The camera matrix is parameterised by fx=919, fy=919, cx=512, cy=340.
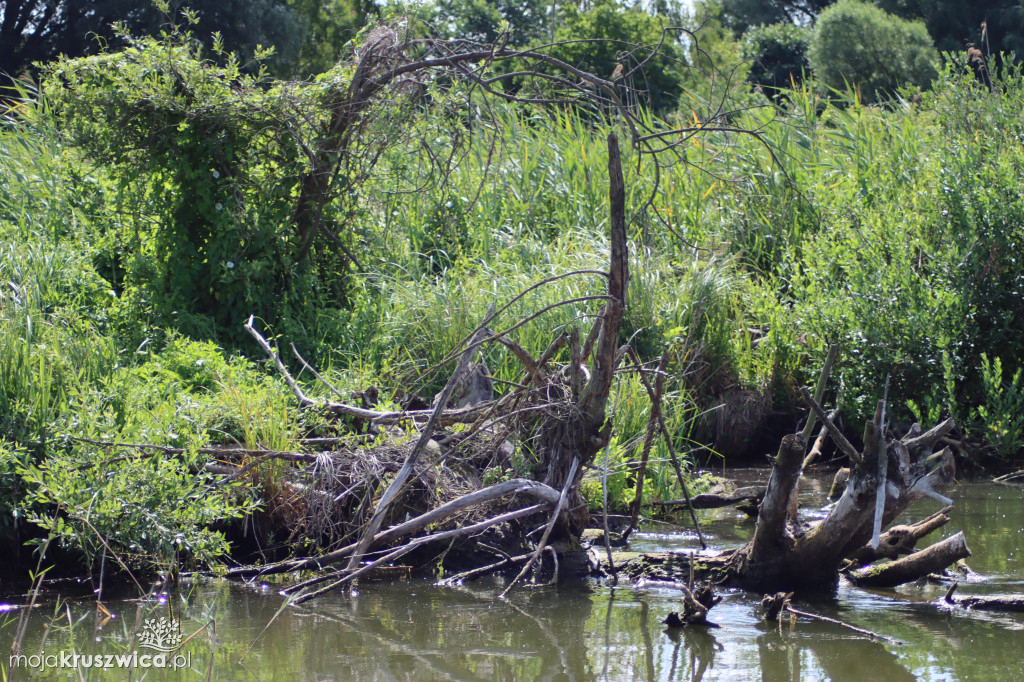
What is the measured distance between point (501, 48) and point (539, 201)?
166 inches

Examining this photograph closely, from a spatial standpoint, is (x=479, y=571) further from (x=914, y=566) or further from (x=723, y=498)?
(x=914, y=566)

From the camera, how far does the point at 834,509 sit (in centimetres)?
347

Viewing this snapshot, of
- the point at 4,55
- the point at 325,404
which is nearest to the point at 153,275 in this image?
the point at 325,404

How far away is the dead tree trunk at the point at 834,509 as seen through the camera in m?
3.27

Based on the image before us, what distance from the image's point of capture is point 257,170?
6.25 m

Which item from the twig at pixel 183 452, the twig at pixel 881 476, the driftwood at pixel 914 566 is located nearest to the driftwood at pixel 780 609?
the twig at pixel 881 476

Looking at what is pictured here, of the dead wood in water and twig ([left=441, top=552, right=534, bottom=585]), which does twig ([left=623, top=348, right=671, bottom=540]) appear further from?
twig ([left=441, top=552, right=534, bottom=585])

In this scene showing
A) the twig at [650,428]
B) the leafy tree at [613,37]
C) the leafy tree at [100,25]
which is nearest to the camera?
the twig at [650,428]

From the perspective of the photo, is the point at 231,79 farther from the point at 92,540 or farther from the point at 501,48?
the point at 92,540

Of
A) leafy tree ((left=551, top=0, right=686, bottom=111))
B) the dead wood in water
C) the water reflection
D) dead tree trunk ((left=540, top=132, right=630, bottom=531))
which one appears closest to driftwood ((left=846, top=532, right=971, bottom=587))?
the water reflection

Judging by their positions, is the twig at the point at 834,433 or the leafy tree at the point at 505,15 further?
the leafy tree at the point at 505,15

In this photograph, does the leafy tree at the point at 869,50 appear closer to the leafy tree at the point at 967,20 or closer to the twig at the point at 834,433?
the leafy tree at the point at 967,20

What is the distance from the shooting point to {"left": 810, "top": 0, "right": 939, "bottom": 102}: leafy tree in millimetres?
19938

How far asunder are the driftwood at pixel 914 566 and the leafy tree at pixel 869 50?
59.9 ft
